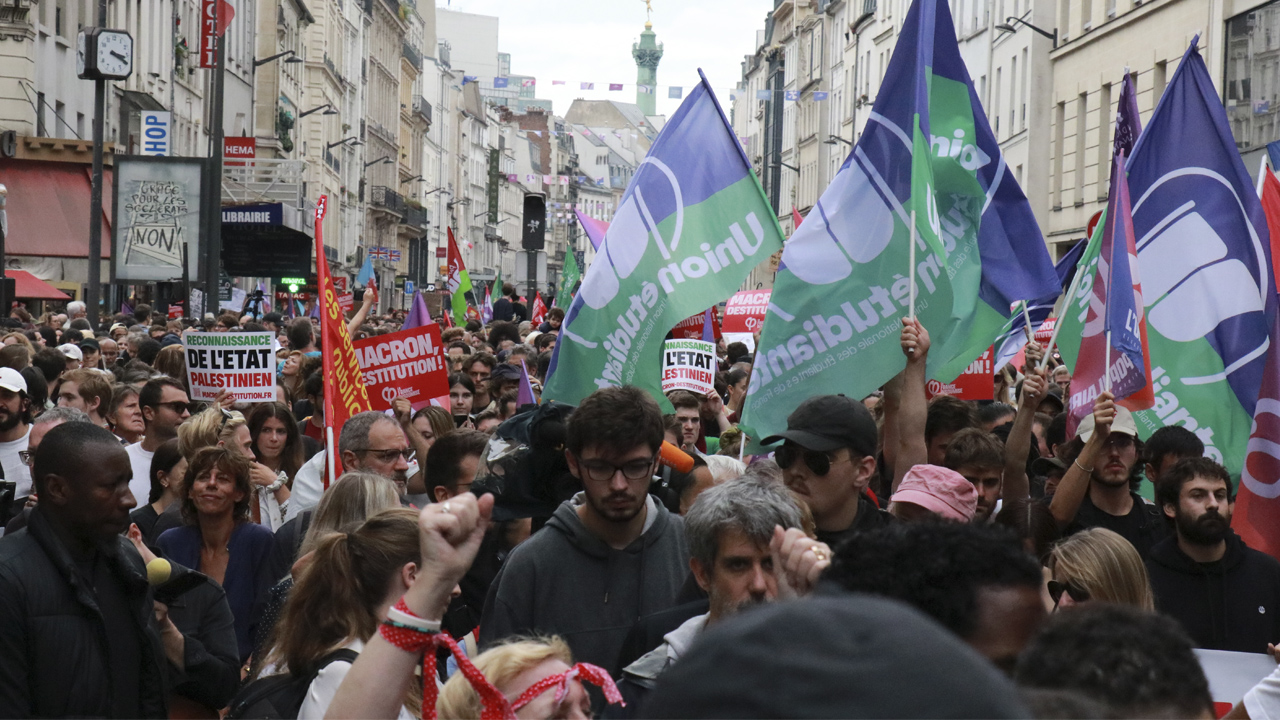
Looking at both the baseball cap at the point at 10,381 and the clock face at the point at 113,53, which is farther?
the clock face at the point at 113,53

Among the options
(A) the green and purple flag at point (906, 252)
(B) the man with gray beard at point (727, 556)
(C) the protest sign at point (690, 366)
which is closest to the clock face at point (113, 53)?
(C) the protest sign at point (690, 366)

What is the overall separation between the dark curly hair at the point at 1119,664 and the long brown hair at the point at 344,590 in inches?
90.6

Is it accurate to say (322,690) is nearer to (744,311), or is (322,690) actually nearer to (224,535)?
(224,535)

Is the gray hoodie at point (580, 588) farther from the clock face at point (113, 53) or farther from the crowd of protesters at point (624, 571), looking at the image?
the clock face at point (113, 53)

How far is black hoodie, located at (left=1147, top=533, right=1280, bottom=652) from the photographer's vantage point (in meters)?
5.45

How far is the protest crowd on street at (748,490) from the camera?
2.43 metres

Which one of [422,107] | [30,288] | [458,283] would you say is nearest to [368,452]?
[458,283]

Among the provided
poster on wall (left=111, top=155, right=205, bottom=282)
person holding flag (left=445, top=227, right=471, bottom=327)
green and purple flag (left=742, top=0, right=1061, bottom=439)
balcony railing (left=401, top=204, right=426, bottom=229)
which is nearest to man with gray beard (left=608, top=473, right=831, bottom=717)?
green and purple flag (left=742, top=0, right=1061, bottom=439)

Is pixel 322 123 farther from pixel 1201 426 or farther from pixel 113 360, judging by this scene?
pixel 1201 426

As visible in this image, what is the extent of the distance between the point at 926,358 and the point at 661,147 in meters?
1.90

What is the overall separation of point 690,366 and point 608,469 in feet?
21.3

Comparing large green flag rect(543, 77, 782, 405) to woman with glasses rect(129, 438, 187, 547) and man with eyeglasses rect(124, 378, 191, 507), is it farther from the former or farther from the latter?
man with eyeglasses rect(124, 378, 191, 507)

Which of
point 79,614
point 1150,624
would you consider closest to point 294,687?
point 79,614

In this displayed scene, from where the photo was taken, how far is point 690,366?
1095 centimetres
